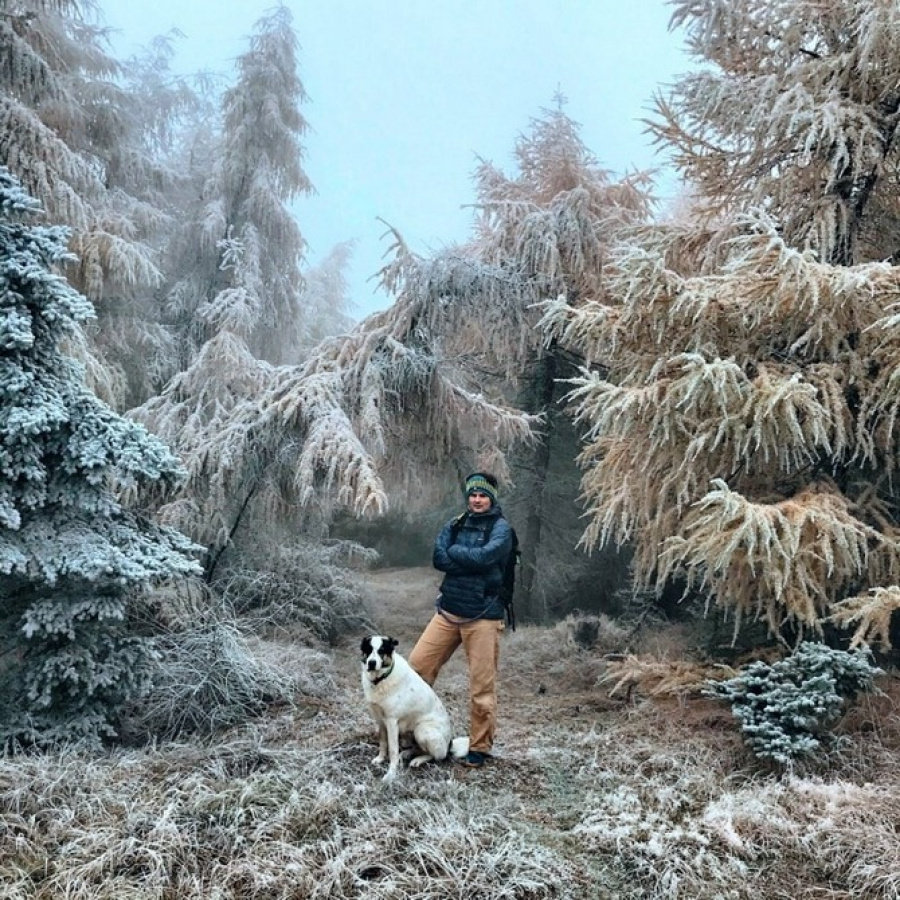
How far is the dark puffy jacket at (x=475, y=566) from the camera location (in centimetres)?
353

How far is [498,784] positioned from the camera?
3396 millimetres

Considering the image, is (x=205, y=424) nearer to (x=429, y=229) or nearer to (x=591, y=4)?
(x=429, y=229)

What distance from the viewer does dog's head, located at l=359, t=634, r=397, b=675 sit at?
318cm

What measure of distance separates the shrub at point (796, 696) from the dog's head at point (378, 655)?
2.01 m

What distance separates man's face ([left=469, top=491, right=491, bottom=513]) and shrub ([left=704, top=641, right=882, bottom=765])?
1.77 meters

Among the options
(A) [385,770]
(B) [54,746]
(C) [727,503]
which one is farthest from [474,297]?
(B) [54,746]

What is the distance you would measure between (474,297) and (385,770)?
4761mm

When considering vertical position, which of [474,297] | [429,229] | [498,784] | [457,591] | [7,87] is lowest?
[498,784]

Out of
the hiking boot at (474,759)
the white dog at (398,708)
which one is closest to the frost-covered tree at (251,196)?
the white dog at (398,708)

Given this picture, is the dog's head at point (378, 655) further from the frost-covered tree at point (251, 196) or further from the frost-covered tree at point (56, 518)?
the frost-covered tree at point (251, 196)

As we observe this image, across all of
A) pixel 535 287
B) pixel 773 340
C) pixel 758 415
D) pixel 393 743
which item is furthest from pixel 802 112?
pixel 393 743

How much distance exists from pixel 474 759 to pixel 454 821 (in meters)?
0.83

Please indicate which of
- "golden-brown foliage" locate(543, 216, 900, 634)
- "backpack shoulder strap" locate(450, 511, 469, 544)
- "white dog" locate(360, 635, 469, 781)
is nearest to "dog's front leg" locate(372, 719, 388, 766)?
"white dog" locate(360, 635, 469, 781)

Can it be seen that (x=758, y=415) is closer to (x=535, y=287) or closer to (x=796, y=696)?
(x=796, y=696)
